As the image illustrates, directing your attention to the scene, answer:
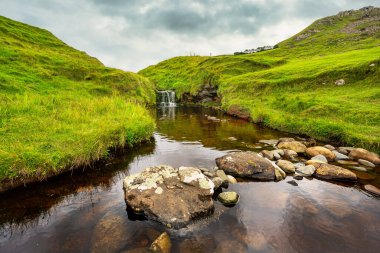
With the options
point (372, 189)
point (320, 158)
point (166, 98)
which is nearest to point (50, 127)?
point (320, 158)

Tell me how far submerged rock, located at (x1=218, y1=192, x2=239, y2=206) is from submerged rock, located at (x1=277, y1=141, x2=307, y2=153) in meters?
7.59

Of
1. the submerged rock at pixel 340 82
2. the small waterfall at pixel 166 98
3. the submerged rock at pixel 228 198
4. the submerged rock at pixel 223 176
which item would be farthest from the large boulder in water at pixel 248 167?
the small waterfall at pixel 166 98

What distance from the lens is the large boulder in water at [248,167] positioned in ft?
36.6

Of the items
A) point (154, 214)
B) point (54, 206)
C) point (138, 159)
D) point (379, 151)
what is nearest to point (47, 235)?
point (54, 206)

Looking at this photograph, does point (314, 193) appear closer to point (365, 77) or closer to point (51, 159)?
point (51, 159)

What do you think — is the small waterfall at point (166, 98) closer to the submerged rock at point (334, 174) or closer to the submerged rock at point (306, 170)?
the submerged rock at point (306, 170)

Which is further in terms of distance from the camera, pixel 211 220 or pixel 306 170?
pixel 306 170

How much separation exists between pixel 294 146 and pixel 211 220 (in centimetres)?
976

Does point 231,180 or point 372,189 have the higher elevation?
point 231,180

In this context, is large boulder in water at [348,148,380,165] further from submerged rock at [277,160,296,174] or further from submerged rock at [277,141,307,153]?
submerged rock at [277,160,296,174]

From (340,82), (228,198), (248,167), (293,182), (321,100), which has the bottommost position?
(293,182)

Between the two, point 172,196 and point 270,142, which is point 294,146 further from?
point 172,196

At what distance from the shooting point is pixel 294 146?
15125mm

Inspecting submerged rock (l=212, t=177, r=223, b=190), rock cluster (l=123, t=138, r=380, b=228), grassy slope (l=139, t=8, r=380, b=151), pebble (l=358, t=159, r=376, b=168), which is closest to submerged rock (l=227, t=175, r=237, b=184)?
rock cluster (l=123, t=138, r=380, b=228)
